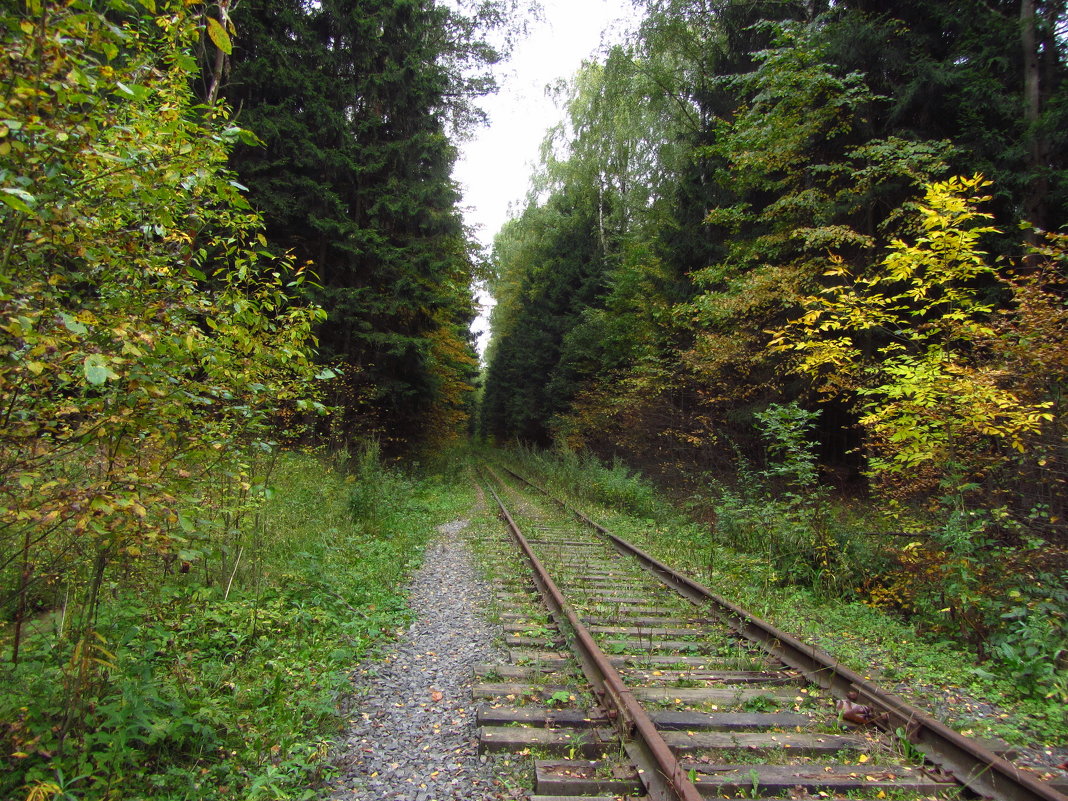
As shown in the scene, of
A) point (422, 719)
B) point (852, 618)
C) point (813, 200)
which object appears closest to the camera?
point (422, 719)

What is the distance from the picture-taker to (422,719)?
12.6 feet

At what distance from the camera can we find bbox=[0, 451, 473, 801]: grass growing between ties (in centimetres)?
275

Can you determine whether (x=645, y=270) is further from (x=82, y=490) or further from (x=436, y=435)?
(x=82, y=490)

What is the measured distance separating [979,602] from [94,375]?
6.44m

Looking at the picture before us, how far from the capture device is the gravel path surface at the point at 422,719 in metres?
3.10

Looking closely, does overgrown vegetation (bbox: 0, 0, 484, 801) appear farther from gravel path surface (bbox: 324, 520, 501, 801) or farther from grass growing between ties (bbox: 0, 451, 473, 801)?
gravel path surface (bbox: 324, 520, 501, 801)

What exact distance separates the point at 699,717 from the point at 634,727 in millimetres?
499

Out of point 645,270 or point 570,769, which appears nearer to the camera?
point 570,769

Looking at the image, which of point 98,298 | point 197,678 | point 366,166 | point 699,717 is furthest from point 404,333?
point 699,717

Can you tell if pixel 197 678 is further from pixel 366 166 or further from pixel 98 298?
pixel 366 166

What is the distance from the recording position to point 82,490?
2.37m

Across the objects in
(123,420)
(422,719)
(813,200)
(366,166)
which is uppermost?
(366,166)

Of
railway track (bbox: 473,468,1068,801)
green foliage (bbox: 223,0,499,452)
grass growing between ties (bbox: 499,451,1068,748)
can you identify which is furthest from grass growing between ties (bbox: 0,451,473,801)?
green foliage (bbox: 223,0,499,452)

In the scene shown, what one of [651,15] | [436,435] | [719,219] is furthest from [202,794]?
[651,15]
